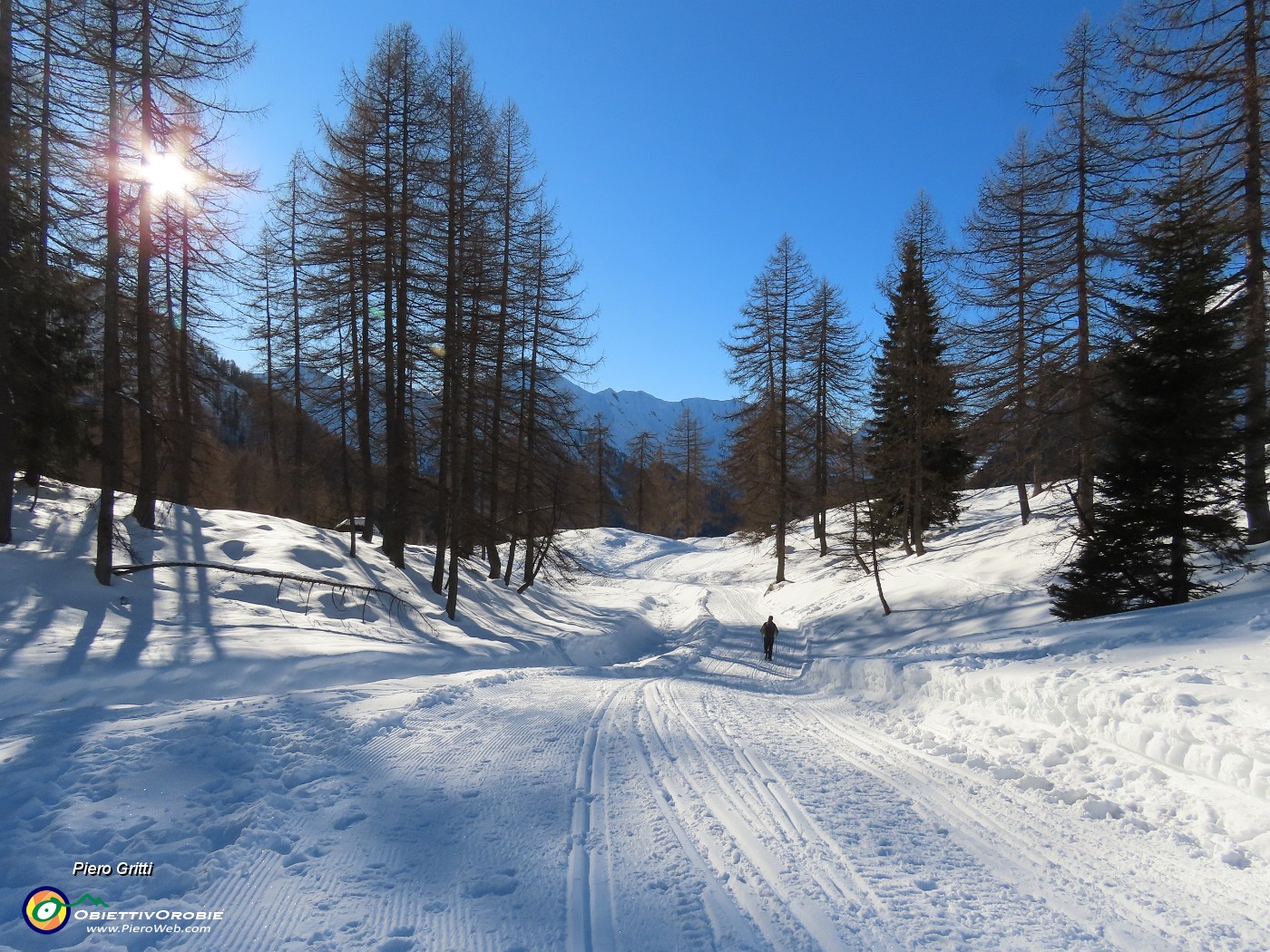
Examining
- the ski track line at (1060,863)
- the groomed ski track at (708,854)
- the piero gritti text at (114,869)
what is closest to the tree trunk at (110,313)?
the groomed ski track at (708,854)

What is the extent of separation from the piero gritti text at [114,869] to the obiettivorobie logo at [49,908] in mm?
165

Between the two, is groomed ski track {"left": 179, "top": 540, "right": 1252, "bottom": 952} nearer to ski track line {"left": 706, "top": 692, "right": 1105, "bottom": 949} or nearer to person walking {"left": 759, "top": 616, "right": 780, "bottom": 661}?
ski track line {"left": 706, "top": 692, "right": 1105, "bottom": 949}

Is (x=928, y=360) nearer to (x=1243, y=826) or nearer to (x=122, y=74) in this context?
(x=1243, y=826)

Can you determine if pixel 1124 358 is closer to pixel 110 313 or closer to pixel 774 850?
pixel 774 850

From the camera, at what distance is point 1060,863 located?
407 centimetres

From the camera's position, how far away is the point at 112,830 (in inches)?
144

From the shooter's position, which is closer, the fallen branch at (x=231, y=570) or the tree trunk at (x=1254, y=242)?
the fallen branch at (x=231, y=570)

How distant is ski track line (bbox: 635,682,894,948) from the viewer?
10.8 ft

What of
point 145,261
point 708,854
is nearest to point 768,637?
point 708,854

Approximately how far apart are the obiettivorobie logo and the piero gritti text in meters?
0.17

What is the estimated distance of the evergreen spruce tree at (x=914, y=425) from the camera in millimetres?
18984

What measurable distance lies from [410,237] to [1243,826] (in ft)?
53.1

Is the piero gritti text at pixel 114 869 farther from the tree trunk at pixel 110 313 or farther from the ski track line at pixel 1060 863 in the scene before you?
the tree trunk at pixel 110 313

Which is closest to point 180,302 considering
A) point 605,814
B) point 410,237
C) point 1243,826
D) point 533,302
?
point 410,237
